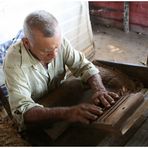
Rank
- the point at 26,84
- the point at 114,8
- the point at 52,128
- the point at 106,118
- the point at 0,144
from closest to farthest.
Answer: the point at 106,118 → the point at 52,128 → the point at 26,84 → the point at 0,144 → the point at 114,8

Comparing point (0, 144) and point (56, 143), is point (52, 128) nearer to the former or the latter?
point (56, 143)

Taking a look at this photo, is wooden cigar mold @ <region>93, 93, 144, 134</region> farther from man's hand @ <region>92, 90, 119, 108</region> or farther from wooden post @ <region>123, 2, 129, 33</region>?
wooden post @ <region>123, 2, 129, 33</region>

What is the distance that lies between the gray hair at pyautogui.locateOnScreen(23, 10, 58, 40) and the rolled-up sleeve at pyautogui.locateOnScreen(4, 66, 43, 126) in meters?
0.22

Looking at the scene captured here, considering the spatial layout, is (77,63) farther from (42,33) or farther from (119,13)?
(119,13)

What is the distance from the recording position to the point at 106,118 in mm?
1425

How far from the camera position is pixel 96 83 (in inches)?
71.4

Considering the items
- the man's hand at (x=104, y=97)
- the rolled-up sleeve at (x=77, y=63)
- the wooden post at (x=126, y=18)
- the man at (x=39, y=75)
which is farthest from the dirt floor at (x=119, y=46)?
the man's hand at (x=104, y=97)

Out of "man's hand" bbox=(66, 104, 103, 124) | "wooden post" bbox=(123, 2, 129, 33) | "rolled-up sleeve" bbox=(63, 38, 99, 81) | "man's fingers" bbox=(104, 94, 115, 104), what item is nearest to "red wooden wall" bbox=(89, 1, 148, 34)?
"wooden post" bbox=(123, 2, 129, 33)

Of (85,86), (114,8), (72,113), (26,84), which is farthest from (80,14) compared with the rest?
(72,113)

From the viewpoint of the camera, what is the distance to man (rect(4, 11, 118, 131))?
1482 millimetres

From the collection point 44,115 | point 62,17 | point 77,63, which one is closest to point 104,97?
point 44,115

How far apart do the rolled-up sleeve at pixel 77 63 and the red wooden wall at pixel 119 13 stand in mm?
2513

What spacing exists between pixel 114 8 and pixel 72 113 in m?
3.32

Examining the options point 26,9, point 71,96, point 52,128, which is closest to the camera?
point 52,128
